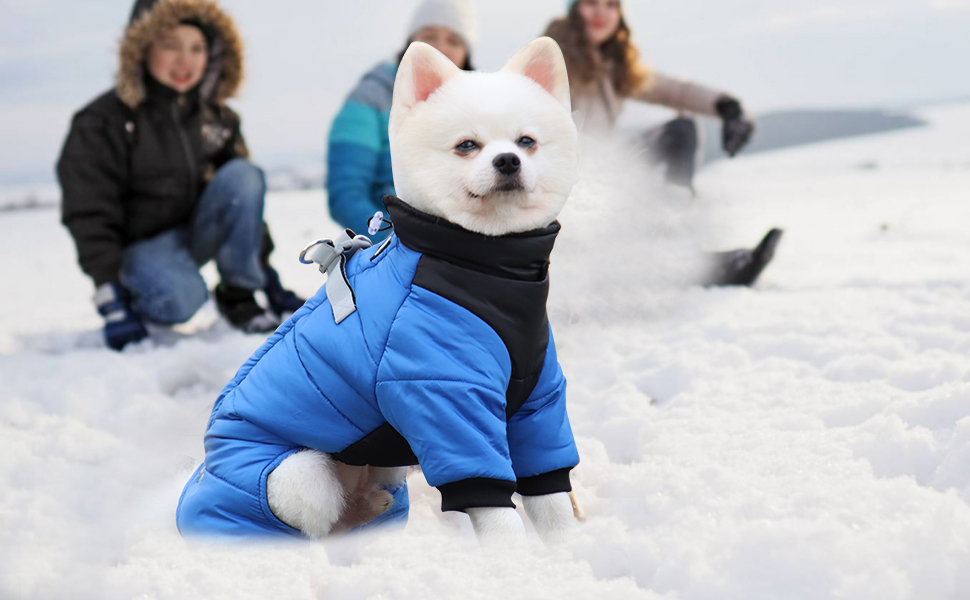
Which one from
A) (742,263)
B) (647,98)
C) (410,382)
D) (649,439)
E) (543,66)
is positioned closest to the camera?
(410,382)

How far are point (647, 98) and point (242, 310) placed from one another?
6.51ft

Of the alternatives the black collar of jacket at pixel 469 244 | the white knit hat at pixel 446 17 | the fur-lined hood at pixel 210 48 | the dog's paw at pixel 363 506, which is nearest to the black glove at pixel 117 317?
the fur-lined hood at pixel 210 48

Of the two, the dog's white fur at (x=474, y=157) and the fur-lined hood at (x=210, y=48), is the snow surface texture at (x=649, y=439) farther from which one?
the fur-lined hood at (x=210, y=48)

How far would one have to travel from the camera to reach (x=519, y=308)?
1.20 m

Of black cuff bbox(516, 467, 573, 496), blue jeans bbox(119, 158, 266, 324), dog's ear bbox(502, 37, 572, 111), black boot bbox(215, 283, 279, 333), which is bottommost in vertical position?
black boot bbox(215, 283, 279, 333)

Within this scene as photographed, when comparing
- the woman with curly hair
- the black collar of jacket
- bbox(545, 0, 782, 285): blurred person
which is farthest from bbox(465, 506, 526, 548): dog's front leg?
the woman with curly hair

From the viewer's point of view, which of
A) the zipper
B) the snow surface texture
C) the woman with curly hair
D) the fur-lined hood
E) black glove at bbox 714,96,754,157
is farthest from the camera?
black glove at bbox 714,96,754,157

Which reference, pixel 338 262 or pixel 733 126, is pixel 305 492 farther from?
pixel 733 126

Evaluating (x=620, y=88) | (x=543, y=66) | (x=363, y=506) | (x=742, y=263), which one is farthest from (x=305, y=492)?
(x=620, y=88)

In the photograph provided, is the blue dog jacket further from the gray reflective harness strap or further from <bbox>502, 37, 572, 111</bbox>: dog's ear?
<bbox>502, 37, 572, 111</bbox>: dog's ear

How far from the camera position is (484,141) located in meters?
1.16

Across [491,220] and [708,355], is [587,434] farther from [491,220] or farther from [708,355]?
[491,220]

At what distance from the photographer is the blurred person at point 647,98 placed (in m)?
3.03

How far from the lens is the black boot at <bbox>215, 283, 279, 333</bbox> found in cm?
290
